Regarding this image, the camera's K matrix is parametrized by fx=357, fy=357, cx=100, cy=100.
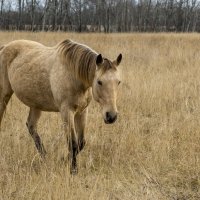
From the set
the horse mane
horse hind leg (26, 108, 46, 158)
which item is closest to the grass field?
horse hind leg (26, 108, 46, 158)

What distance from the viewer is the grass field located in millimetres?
3055

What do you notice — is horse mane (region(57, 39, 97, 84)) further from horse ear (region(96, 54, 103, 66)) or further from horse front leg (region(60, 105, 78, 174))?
horse front leg (region(60, 105, 78, 174))

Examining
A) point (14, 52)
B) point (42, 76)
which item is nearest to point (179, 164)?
point (42, 76)

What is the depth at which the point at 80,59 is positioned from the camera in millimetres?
3619

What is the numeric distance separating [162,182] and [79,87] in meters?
1.24

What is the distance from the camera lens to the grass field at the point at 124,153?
3.05m

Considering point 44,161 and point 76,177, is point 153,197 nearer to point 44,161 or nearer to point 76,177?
point 76,177

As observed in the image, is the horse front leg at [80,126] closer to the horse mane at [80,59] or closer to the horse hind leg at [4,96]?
the horse mane at [80,59]

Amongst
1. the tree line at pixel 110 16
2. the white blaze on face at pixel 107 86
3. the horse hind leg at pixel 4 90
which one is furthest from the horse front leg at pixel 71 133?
the tree line at pixel 110 16

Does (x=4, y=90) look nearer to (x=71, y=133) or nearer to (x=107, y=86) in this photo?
(x=71, y=133)

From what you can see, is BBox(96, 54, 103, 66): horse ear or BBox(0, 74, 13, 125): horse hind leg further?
BBox(0, 74, 13, 125): horse hind leg

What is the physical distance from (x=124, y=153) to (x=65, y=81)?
1065 millimetres

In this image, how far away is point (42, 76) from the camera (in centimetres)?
400

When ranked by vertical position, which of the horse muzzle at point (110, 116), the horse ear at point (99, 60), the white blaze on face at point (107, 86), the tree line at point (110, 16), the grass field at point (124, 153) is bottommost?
the grass field at point (124, 153)
